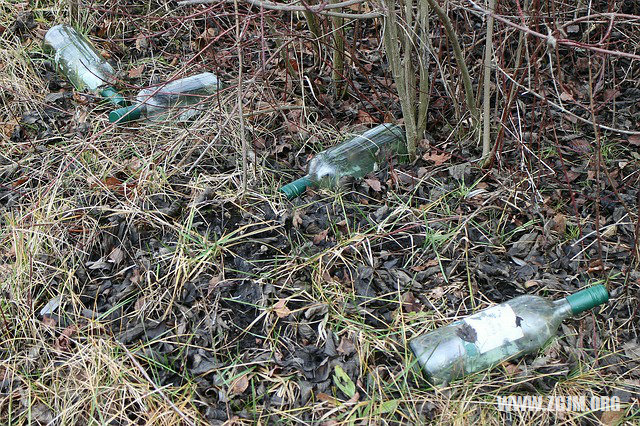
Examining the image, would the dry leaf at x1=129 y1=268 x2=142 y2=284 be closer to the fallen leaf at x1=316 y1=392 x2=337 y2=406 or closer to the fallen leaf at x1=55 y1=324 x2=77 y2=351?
the fallen leaf at x1=55 y1=324 x2=77 y2=351

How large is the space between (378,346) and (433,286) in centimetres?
35

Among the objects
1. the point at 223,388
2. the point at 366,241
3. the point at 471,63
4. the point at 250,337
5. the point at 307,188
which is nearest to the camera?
the point at 223,388

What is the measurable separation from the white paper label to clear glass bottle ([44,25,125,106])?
215 cm

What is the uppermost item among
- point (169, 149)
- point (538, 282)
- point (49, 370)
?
point (169, 149)

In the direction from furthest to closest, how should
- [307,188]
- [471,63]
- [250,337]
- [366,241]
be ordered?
[471,63] < [307,188] < [366,241] < [250,337]

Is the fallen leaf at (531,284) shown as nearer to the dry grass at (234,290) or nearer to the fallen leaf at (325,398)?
the dry grass at (234,290)

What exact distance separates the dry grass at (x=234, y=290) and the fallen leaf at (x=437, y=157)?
131mm

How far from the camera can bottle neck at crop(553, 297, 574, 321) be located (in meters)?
2.12

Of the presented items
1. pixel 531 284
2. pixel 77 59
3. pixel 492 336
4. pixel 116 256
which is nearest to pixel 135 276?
pixel 116 256

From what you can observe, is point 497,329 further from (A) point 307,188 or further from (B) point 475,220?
(A) point 307,188

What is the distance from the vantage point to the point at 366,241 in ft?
8.02

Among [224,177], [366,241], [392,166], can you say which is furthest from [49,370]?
[392,166]

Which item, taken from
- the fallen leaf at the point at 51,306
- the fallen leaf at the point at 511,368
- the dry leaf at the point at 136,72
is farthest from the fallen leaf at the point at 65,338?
the dry leaf at the point at 136,72

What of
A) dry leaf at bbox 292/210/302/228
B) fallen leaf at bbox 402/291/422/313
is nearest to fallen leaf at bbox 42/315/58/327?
dry leaf at bbox 292/210/302/228
